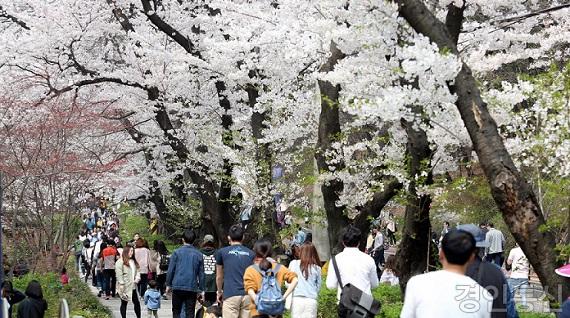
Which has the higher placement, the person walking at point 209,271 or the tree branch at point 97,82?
the tree branch at point 97,82

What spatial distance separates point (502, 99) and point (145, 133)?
602 inches

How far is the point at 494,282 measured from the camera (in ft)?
20.8

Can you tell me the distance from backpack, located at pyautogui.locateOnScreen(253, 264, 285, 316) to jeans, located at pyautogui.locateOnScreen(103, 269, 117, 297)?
34.8 ft

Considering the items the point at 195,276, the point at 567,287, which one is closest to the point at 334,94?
the point at 195,276

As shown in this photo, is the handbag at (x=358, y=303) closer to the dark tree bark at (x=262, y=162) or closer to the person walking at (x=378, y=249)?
the dark tree bark at (x=262, y=162)

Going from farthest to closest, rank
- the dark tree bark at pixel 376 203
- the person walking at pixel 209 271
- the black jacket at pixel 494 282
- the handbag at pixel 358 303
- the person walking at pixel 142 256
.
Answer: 1. the person walking at pixel 142 256
2. the dark tree bark at pixel 376 203
3. the person walking at pixel 209 271
4. the handbag at pixel 358 303
5. the black jacket at pixel 494 282

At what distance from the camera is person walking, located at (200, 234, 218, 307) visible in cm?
1254

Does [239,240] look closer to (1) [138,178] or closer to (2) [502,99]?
(2) [502,99]

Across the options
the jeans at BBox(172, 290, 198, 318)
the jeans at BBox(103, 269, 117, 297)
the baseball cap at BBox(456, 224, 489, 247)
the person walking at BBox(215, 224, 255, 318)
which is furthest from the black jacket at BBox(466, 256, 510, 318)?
the jeans at BBox(103, 269, 117, 297)

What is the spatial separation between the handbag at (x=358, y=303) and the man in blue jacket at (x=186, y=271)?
4.37m

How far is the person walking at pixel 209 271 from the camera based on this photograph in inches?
494

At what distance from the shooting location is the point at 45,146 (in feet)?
57.4

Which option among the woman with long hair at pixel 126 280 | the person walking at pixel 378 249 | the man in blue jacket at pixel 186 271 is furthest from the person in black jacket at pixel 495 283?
the person walking at pixel 378 249

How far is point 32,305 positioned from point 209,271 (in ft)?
8.76
